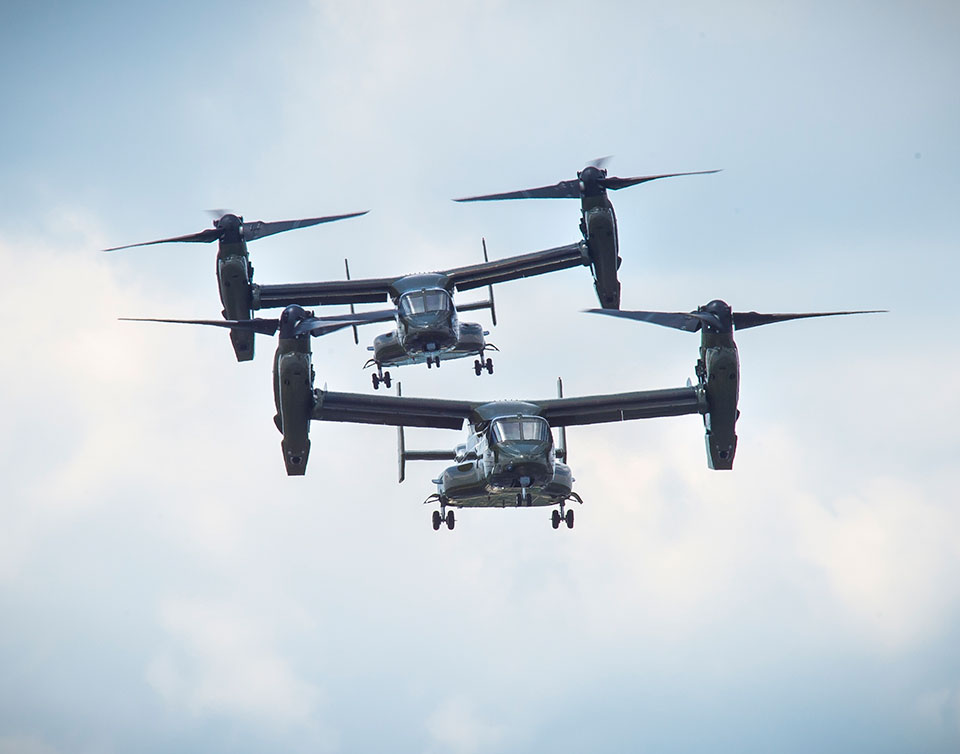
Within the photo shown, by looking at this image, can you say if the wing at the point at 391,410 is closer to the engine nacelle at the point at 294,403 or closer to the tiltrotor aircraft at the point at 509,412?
the tiltrotor aircraft at the point at 509,412

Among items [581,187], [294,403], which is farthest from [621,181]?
[294,403]

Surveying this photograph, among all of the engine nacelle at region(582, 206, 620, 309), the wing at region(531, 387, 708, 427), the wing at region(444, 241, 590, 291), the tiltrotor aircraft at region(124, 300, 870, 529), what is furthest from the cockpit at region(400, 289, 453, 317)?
the wing at region(531, 387, 708, 427)

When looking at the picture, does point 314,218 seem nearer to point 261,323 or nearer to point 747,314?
point 261,323

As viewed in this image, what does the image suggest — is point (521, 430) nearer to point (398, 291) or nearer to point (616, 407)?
point (616, 407)

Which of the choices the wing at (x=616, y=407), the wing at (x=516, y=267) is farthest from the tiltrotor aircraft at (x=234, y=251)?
the wing at (x=616, y=407)

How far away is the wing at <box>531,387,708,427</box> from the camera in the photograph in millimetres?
60250

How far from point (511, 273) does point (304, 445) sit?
2094 centimetres

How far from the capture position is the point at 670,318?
194 feet

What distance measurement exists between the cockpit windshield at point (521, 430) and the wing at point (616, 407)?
3693 millimetres

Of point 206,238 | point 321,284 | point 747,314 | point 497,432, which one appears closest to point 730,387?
point 747,314

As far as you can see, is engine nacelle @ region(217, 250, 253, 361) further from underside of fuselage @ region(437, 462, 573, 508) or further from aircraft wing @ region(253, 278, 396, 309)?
underside of fuselage @ region(437, 462, 573, 508)

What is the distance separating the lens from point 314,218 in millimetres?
76750

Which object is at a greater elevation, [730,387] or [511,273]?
[511,273]

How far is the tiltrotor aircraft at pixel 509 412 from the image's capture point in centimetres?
5619
